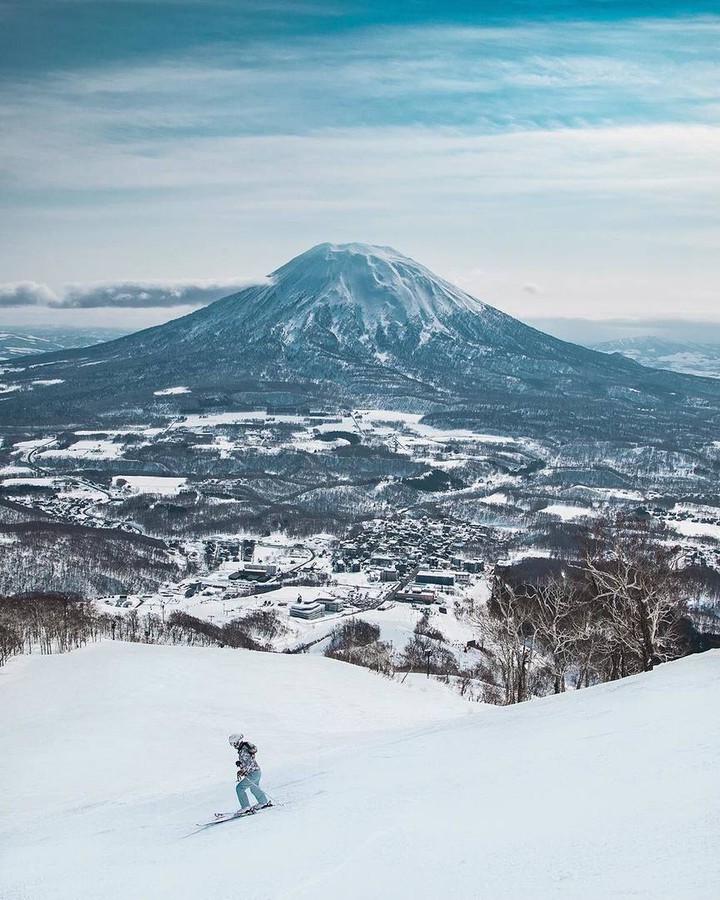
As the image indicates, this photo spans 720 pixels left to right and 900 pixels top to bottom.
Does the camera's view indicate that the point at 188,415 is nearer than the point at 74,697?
No

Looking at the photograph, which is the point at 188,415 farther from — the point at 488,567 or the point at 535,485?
the point at 488,567

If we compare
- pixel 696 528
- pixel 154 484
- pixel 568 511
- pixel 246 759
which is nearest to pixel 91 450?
pixel 154 484

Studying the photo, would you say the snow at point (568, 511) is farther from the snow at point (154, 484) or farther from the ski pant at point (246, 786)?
the ski pant at point (246, 786)

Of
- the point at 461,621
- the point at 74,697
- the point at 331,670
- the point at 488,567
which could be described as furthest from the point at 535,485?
the point at 74,697

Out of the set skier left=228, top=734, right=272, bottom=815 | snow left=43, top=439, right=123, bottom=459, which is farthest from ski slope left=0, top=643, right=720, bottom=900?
snow left=43, top=439, right=123, bottom=459

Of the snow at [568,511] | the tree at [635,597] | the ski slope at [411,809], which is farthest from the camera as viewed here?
the snow at [568,511]

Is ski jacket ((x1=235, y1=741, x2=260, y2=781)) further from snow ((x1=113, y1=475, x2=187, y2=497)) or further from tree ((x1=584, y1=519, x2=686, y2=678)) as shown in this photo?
snow ((x1=113, y1=475, x2=187, y2=497))

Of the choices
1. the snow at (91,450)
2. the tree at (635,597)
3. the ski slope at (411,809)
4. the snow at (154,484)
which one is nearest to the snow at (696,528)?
the snow at (154,484)

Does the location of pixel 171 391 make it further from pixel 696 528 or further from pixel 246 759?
pixel 246 759

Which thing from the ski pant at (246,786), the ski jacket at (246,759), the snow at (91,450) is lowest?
the snow at (91,450)
